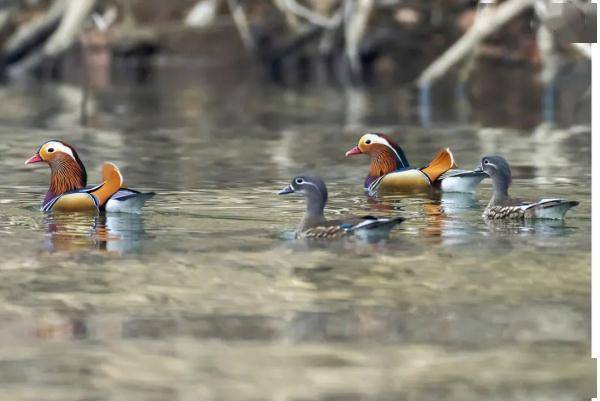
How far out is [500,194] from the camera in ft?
45.7

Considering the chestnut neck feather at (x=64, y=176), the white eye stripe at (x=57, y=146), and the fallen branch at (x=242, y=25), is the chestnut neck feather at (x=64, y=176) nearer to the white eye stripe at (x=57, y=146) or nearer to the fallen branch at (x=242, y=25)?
the white eye stripe at (x=57, y=146)

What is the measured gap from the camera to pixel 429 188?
15875 mm

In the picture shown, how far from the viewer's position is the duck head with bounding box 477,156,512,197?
13969mm

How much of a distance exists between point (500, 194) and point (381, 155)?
8.93ft

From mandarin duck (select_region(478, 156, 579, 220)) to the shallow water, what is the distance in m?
0.16

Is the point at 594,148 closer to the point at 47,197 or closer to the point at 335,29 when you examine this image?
the point at 47,197

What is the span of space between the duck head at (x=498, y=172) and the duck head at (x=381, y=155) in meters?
2.21

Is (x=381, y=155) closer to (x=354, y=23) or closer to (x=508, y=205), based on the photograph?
(x=508, y=205)

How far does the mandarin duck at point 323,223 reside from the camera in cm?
1243

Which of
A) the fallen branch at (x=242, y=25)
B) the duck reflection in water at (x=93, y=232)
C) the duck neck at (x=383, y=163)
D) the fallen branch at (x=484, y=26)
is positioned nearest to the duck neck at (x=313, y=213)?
the duck reflection in water at (x=93, y=232)

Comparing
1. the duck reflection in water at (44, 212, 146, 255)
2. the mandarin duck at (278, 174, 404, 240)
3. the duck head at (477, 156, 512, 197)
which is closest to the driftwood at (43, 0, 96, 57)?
the duck reflection in water at (44, 212, 146, 255)

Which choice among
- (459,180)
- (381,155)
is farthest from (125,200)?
(381,155)

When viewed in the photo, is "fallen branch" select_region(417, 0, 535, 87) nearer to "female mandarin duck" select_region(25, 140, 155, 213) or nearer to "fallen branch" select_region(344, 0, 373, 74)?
"fallen branch" select_region(344, 0, 373, 74)

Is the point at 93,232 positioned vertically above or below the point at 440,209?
below
